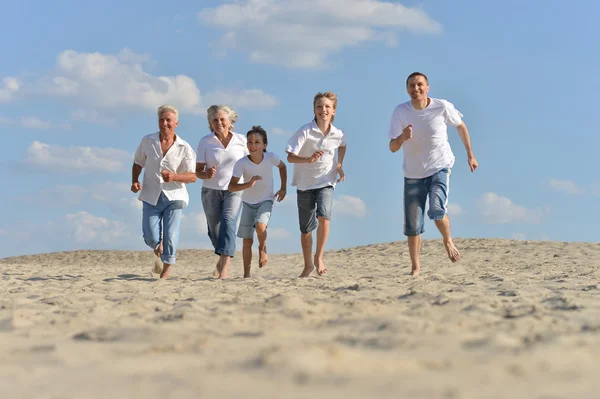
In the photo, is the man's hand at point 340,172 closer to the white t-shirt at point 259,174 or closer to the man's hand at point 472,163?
the white t-shirt at point 259,174

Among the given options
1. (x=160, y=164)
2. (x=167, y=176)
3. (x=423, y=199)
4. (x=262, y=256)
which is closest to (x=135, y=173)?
(x=160, y=164)

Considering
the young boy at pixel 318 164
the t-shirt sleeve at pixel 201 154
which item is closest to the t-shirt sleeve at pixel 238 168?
the t-shirt sleeve at pixel 201 154

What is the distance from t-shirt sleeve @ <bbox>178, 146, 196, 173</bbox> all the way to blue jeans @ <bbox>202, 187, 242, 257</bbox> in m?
0.37

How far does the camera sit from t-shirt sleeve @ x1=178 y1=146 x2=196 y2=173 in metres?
7.71

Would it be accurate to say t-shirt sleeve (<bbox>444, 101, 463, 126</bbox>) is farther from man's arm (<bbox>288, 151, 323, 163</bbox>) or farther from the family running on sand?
man's arm (<bbox>288, 151, 323, 163</bbox>)

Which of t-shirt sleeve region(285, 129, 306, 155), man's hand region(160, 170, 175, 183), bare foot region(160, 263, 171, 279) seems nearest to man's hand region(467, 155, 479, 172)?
t-shirt sleeve region(285, 129, 306, 155)

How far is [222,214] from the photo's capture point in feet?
25.8

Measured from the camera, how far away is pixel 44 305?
555cm

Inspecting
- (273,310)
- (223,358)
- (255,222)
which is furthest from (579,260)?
(223,358)

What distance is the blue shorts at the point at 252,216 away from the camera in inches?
307

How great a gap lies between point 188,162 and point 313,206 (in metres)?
1.49

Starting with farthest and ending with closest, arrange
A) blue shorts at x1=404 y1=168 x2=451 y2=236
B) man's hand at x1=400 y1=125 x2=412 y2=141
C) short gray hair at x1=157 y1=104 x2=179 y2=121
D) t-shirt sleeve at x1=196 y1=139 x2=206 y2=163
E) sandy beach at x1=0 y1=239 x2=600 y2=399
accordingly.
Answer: t-shirt sleeve at x1=196 y1=139 x2=206 y2=163
short gray hair at x1=157 y1=104 x2=179 y2=121
blue shorts at x1=404 y1=168 x2=451 y2=236
man's hand at x1=400 y1=125 x2=412 y2=141
sandy beach at x1=0 y1=239 x2=600 y2=399

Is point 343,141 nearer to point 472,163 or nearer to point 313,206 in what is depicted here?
point 313,206

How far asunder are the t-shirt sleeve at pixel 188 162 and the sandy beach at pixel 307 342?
1.79 metres
